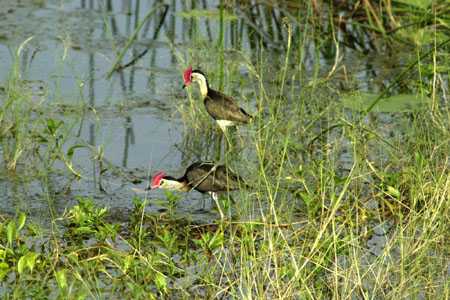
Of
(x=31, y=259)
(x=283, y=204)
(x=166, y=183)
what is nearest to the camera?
(x=31, y=259)

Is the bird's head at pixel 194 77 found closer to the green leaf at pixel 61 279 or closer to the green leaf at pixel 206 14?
the green leaf at pixel 206 14

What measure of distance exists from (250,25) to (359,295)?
18.2 ft

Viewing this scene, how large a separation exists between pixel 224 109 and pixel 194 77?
0.49 meters

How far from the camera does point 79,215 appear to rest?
6.43 m

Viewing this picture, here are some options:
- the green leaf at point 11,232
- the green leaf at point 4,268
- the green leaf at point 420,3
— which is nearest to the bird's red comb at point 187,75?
the green leaf at point 420,3

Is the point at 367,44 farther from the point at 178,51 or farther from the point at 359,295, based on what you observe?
the point at 359,295

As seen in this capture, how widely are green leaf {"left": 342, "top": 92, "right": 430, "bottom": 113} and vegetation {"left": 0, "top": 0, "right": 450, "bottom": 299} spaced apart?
0.05 feet

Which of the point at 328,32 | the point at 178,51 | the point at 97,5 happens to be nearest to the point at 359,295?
the point at 178,51

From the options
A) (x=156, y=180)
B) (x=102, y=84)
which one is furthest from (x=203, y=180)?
(x=102, y=84)

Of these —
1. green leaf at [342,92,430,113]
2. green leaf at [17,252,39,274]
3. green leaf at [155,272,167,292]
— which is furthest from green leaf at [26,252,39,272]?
green leaf at [342,92,430,113]

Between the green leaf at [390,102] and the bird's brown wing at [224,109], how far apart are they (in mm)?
650

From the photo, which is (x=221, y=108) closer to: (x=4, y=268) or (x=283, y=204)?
(x=283, y=204)

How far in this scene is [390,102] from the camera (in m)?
8.41

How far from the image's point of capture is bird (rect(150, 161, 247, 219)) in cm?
702
